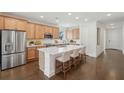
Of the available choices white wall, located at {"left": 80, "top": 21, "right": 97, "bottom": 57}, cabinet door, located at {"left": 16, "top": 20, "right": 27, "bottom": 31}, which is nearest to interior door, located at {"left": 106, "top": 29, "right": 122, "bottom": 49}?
white wall, located at {"left": 80, "top": 21, "right": 97, "bottom": 57}

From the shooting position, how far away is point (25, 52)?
16.0 feet

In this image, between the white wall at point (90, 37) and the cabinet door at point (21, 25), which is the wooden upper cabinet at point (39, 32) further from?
the white wall at point (90, 37)

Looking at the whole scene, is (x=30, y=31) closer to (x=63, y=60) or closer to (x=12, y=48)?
(x=12, y=48)

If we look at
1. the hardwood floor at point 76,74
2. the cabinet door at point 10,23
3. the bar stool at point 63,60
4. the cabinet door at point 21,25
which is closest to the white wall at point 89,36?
the hardwood floor at point 76,74

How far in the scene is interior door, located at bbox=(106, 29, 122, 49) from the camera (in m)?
10.7

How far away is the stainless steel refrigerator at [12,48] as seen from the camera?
3.93 metres

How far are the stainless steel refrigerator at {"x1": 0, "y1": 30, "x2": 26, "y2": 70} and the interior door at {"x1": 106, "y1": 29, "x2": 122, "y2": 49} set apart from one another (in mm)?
9952

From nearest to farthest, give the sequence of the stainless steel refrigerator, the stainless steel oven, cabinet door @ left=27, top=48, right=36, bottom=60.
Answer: the stainless steel refrigerator → cabinet door @ left=27, top=48, right=36, bottom=60 → the stainless steel oven

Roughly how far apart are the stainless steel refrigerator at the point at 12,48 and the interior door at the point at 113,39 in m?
9.95

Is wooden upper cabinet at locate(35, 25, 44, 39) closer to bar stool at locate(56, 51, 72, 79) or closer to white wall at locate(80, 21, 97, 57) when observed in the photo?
bar stool at locate(56, 51, 72, 79)
